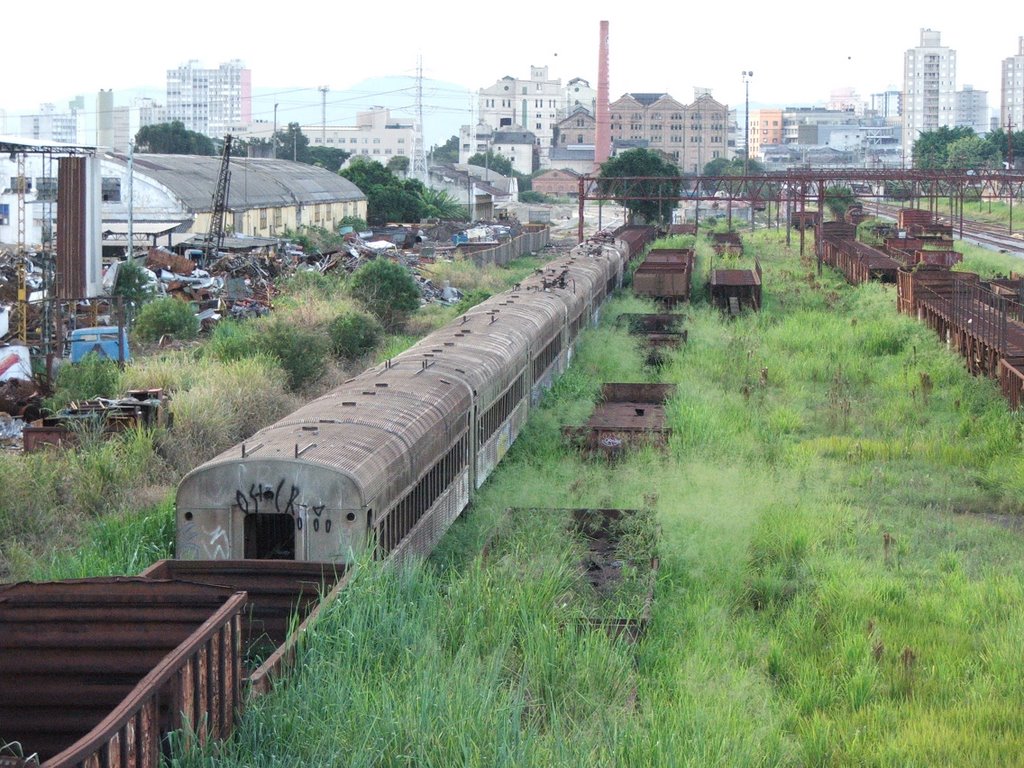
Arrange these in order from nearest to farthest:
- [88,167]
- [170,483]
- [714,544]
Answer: [714,544]
[170,483]
[88,167]

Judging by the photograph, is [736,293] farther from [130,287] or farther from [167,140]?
[167,140]

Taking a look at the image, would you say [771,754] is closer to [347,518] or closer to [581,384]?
[347,518]

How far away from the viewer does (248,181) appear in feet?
198

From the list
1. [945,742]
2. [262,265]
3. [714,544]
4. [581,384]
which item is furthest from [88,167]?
→ [945,742]

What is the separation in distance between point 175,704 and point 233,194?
51.7 meters

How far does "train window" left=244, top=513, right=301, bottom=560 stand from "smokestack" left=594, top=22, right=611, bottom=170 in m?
122

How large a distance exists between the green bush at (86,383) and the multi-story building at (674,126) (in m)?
150

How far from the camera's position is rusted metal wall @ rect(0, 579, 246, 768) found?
707 cm

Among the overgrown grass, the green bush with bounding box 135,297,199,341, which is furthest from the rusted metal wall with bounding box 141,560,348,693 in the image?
the green bush with bounding box 135,297,199,341

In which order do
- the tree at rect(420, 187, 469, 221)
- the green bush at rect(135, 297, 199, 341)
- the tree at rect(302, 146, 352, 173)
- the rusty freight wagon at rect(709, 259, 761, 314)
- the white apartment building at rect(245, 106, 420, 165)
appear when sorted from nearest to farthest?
the green bush at rect(135, 297, 199, 341) → the rusty freight wagon at rect(709, 259, 761, 314) → the tree at rect(420, 187, 469, 221) → the tree at rect(302, 146, 352, 173) → the white apartment building at rect(245, 106, 420, 165)

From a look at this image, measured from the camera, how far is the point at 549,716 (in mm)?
8695

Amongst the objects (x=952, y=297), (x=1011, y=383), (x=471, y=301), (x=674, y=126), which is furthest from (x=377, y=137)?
(x=1011, y=383)

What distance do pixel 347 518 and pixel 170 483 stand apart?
7.31 metres

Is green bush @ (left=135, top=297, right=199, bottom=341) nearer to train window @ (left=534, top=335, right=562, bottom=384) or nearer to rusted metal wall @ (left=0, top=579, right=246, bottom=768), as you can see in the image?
train window @ (left=534, top=335, right=562, bottom=384)
